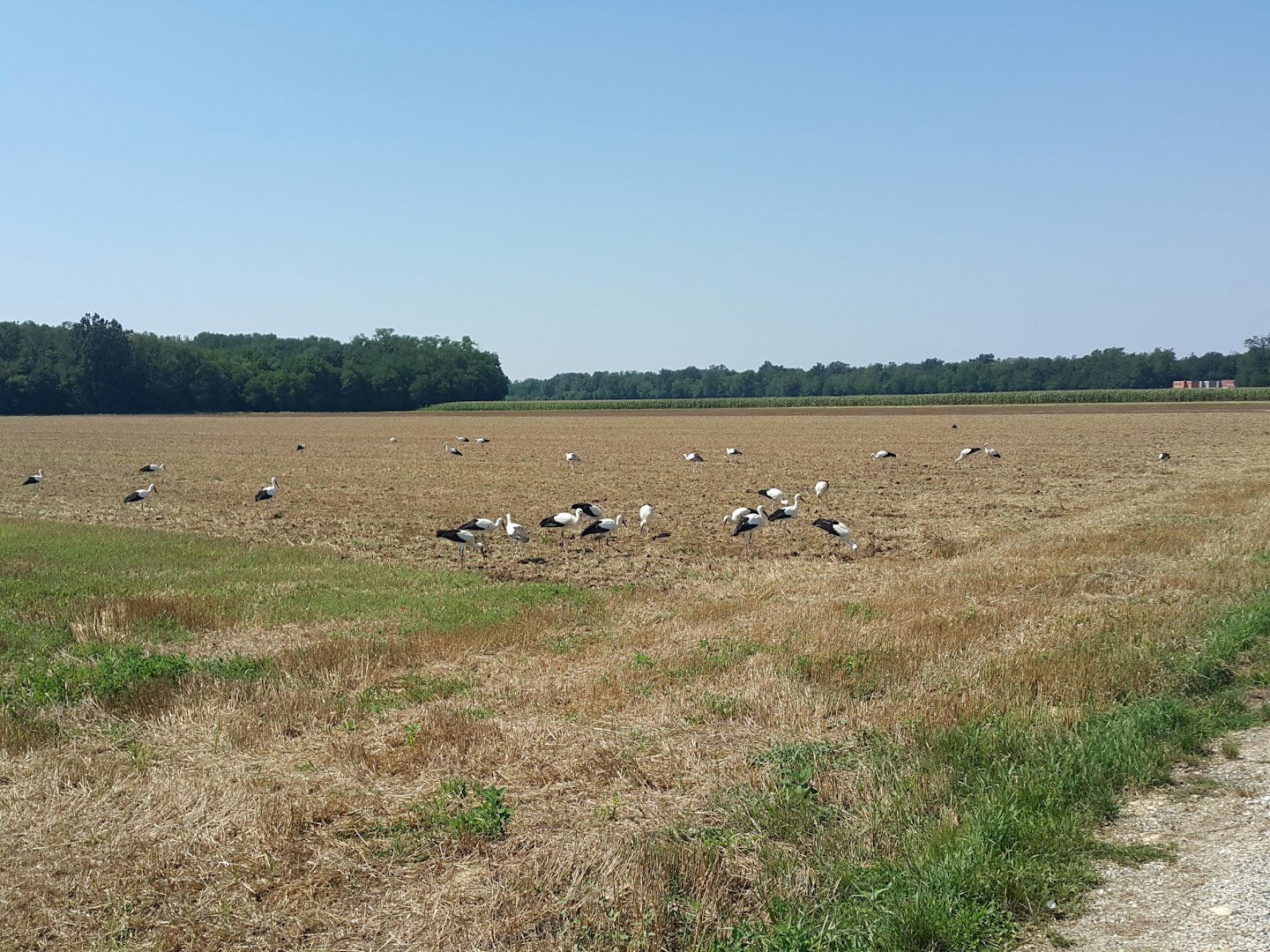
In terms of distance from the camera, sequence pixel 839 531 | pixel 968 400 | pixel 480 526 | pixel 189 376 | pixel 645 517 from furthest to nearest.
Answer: pixel 189 376
pixel 968 400
pixel 645 517
pixel 480 526
pixel 839 531

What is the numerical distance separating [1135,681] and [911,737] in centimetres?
277

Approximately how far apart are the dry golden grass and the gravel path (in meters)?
1.39

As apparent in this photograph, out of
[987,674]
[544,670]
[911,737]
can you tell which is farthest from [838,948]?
[544,670]

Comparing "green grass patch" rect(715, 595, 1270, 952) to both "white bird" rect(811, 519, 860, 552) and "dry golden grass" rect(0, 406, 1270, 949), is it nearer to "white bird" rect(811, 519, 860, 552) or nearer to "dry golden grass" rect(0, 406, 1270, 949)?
"dry golden grass" rect(0, 406, 1270, 949)

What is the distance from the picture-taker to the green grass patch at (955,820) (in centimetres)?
518

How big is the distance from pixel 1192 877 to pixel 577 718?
15.9 feet

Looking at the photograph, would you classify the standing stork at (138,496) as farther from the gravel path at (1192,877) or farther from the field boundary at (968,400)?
the field boundary at (968,400)

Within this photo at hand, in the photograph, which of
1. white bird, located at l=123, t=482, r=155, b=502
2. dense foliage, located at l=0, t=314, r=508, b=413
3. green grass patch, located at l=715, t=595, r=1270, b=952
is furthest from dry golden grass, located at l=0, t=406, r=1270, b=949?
dense foliage, located at l=0, t=314, r=508, b=413

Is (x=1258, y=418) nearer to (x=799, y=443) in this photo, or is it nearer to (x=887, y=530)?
(x=799, y=443)

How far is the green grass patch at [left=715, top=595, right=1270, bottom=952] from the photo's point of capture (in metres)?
5.18

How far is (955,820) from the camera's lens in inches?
243

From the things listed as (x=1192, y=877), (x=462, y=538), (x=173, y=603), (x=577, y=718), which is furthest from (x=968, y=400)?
(x=1192, y=877)

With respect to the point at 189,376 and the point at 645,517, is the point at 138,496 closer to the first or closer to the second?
the point at 645,517

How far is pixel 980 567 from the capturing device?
1552 centimetres
